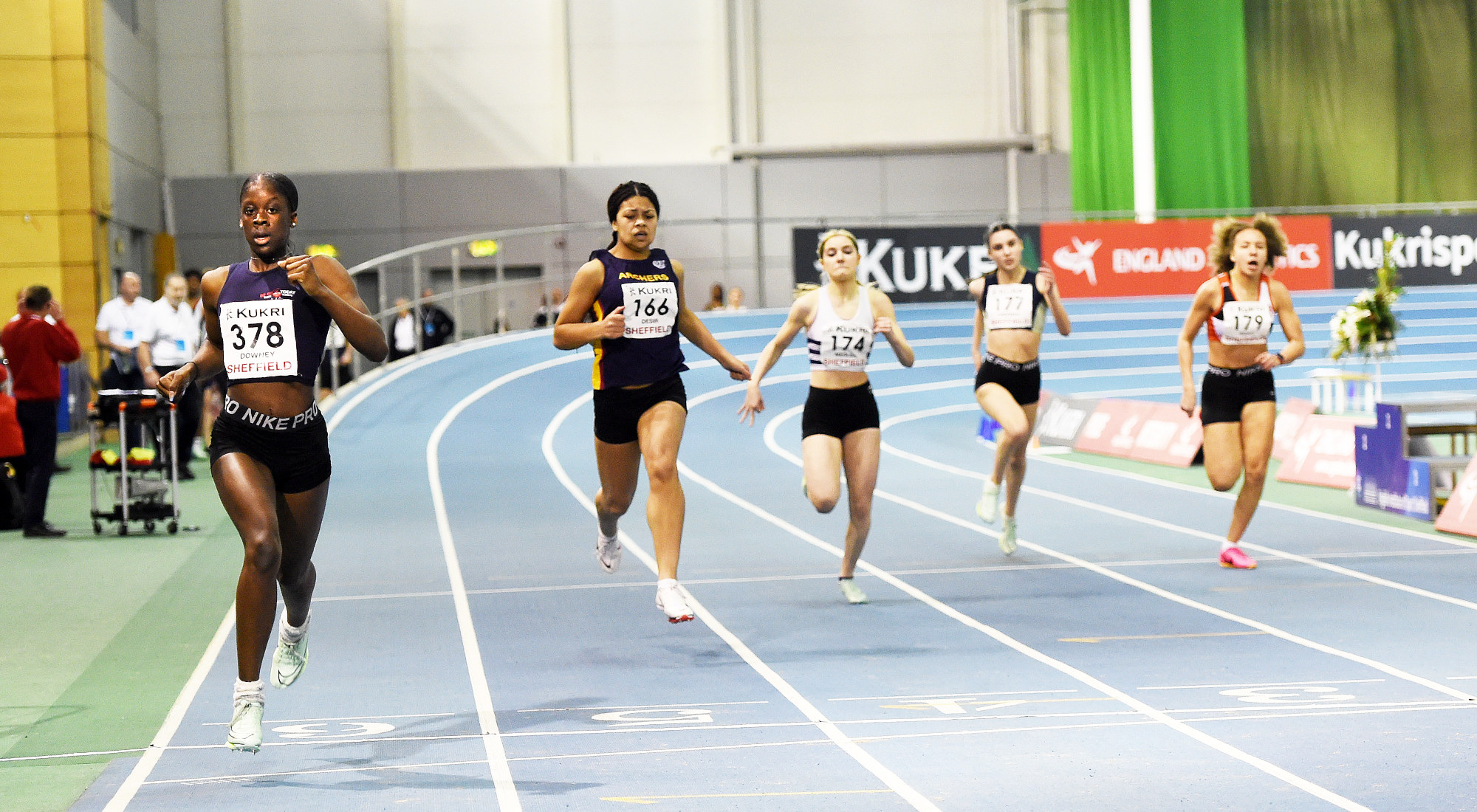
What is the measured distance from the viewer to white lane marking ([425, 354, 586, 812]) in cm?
459

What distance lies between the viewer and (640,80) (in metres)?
29.1

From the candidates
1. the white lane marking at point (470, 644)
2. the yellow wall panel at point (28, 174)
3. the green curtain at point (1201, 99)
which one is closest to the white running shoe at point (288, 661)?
the white lane marking at point (470, 644)

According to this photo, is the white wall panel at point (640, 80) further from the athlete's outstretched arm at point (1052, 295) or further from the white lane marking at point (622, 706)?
the white lane marking at point (622, 706)

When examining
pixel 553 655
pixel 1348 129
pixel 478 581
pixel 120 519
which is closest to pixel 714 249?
pixel 1348 129

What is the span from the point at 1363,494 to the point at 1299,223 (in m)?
14.1

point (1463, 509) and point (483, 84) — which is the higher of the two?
point (483, 84)

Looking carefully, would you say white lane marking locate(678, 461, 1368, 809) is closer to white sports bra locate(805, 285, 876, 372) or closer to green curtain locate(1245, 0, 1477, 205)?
white sports bra locate(805, 285, 876, 372)

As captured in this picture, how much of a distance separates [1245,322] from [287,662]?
568cm

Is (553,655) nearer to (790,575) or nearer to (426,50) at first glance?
(790,575)

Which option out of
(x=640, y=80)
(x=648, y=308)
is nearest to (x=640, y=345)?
(x=648, y=308)

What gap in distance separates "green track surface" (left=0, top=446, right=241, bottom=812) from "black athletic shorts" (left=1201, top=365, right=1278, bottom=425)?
18.5ft

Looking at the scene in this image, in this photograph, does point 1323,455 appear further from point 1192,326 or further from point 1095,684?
point 1095,684

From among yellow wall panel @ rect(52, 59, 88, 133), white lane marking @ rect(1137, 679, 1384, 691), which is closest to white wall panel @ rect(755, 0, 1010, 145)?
yellow wall panel @ rect(52, 59, 88, 133)

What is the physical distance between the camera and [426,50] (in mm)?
28766
